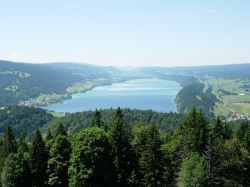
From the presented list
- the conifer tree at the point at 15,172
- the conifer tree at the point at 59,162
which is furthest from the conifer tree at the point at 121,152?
the conifer tree at the point at 15,172

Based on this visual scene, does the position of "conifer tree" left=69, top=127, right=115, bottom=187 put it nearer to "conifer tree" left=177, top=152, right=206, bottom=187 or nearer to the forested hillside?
the forested hillside

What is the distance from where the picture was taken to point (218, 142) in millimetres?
67000

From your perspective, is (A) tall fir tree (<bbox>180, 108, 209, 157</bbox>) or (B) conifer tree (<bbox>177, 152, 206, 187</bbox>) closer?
(B) conifer tree (<bbox>177, 152, 206, 187</bbox>)

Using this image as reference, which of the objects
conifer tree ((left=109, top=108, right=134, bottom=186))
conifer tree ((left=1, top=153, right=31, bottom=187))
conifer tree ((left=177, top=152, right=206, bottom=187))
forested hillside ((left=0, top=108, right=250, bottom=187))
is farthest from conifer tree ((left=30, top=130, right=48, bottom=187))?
conifer tree ((left=177, top=152, right=206, bottom=187))

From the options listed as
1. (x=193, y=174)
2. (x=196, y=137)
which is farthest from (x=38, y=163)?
(x=196, y=137)

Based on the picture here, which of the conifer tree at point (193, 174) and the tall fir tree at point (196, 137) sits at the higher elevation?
the tall fir tree at point (196, 137)

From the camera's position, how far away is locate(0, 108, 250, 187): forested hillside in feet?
192

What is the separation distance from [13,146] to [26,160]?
12.6m

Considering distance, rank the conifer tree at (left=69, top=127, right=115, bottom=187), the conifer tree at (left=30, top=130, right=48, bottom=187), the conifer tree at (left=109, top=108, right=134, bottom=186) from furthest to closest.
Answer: the conifer tree at (left=30, top=130, right=48, bottom=187) → the conifer tree at (left=109, top=108, right=134, bottom=186) → the conifer tree at (left=69, top=127, right=115, bottom=187)

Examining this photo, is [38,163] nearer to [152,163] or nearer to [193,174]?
[152,163]

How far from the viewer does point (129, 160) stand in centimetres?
6291

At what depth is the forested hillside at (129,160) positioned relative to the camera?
58.4m

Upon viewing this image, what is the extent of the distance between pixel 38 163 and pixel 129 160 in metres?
15.3

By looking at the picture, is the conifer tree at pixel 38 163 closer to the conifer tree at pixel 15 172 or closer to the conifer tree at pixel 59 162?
the conifer tree at pixel 15 172
